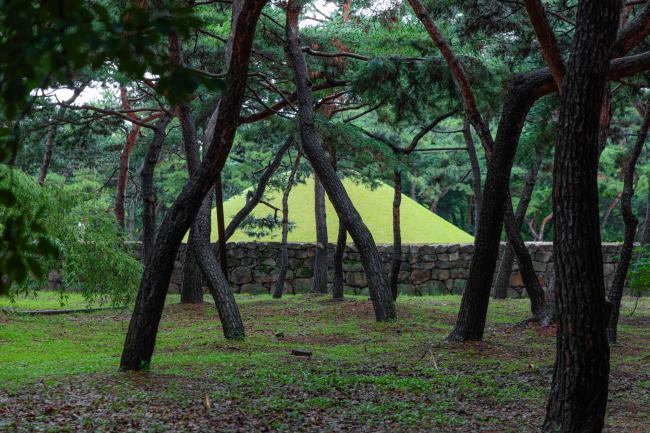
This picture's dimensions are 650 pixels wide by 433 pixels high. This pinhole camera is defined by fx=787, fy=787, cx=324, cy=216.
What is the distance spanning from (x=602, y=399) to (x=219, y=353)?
15.2 feet

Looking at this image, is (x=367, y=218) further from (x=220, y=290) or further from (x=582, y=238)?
(x=582, y=238)

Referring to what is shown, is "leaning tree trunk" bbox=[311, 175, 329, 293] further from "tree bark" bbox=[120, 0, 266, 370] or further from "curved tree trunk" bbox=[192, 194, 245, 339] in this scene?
"tree bark" bbox=[120, 0, 266, 370]

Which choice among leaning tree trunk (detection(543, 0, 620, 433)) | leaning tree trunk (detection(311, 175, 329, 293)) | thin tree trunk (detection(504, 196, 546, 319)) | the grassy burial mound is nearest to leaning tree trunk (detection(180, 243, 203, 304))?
leaning tree trunk (detection(311, 175, 329, 293))

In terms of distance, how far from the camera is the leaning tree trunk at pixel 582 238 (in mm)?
4211

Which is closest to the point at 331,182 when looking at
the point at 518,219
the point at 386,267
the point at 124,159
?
the point at 518,219

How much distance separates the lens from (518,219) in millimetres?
14930

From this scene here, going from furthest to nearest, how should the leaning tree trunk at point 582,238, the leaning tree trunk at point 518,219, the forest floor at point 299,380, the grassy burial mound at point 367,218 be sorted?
the grassy burial mound at point 367,218
the leaning tree trunk at point 518,219
the forest floor at point 299,380
the leaning tree trunk at point 582,238

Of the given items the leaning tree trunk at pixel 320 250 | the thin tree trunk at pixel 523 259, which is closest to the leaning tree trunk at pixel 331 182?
the thin tree trunk at pixel 523 259

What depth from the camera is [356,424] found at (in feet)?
17.1

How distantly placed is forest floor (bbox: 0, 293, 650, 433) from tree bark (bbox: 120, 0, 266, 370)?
0.27 metres

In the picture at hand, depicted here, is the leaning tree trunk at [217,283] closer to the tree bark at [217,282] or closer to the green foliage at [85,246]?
the tree bark at [217,282]

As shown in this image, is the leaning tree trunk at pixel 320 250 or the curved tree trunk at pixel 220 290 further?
the leaning tree trunk at pixel 320 250

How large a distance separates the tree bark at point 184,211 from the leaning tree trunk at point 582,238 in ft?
9.24

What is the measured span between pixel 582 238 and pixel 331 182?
6.20 meters
